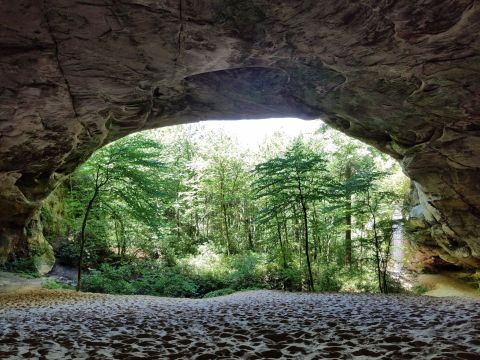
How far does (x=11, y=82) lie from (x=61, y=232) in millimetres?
17498

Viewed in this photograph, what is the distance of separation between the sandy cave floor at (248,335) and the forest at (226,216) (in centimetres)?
783

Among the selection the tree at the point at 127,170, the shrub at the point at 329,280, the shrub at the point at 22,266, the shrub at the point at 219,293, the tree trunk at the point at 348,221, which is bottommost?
the shrub at the point at 219,293

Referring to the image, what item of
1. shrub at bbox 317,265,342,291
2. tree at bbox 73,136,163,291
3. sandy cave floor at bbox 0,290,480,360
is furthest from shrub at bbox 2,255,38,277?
shrub at bbox 317,265,342,291

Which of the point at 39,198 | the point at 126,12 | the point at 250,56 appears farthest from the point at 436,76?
the point at 39,198

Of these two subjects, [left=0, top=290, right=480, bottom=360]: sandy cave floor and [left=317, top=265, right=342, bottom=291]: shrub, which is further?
[left=317, top=265, right=342, bottom=291]: shrub

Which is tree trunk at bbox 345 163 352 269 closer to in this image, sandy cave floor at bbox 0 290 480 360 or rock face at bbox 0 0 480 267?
rock face at bbox 0 0 480 267

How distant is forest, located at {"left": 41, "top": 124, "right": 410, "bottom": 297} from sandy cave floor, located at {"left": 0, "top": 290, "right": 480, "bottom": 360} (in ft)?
25.7

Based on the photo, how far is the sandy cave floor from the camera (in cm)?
377

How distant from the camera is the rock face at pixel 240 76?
18.8ft

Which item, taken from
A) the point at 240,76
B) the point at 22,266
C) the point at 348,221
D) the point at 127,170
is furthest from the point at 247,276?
the point at 240,76

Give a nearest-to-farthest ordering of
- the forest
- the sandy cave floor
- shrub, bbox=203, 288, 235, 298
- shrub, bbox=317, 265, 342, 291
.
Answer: the sandy cave floor < the forest < shrub, bbox=317, 265, 342, 291 < shrub, bbox=203, 288, 235, 298

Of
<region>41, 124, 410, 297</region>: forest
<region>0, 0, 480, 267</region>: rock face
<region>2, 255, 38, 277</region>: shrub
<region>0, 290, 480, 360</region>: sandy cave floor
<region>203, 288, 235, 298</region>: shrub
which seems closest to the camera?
<region>0, 290, 480, 360</region>: sandy cave floor

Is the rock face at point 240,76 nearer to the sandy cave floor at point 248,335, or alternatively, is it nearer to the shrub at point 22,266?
the shrub at point 22,266

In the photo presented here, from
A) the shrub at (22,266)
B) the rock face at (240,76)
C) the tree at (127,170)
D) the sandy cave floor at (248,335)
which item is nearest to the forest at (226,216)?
the tree at (127,170)
